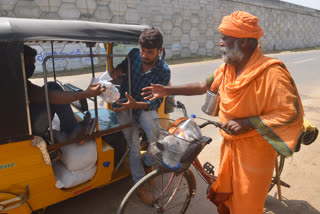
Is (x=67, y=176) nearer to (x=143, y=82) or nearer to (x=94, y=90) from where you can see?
(x=94, y=90)

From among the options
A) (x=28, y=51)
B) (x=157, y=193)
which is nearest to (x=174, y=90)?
(x=157, y=193)

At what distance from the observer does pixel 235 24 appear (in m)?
1.73

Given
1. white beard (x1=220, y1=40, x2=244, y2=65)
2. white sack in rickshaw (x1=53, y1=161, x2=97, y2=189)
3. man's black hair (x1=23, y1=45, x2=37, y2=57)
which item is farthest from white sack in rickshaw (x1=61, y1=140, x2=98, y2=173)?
white beard (x1=220, y1=40, x2=244, y2=65)

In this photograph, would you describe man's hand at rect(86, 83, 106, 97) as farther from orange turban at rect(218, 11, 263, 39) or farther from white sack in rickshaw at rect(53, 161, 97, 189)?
orange turban at rect(218, 11, 263, 39)

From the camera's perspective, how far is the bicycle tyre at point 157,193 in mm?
2031

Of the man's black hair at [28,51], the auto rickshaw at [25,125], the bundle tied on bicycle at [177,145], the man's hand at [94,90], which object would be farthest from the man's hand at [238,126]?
the man's black hair at [28,51]

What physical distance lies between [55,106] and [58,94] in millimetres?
296

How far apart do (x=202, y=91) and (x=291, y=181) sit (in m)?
1.86

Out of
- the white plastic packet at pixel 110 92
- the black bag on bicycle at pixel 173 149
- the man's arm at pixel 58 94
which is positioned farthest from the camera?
the white plastic packet at pixel 110 92

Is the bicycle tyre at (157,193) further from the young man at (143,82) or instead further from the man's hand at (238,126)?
the man's hand at (238,126)

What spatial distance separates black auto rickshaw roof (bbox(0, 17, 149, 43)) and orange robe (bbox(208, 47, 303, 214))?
1.02 m

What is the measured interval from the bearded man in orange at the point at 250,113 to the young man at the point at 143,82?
683 millimetres

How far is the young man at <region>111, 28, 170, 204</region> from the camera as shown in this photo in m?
2.34

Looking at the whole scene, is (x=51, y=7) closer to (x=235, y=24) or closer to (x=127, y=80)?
(x=127, y=80)
